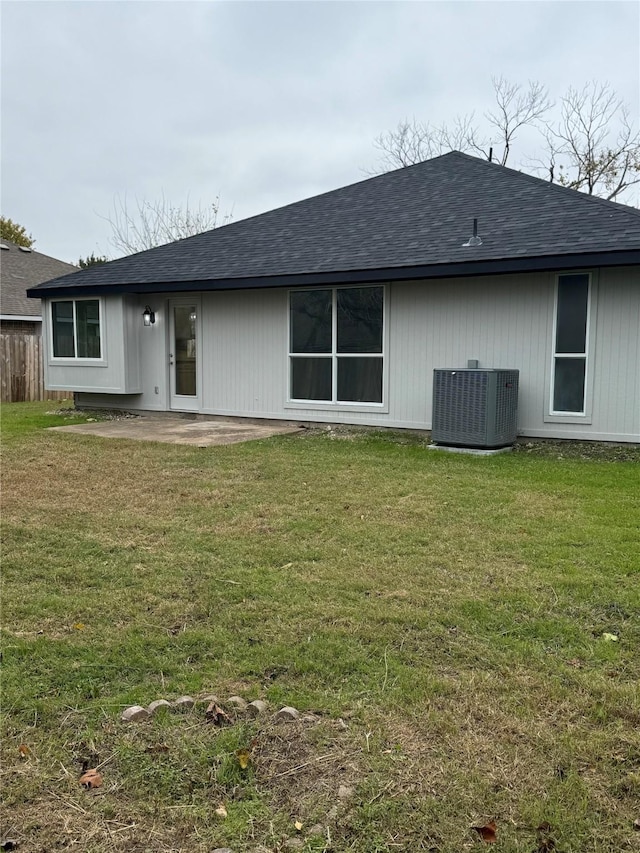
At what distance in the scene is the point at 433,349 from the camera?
9.42 meters

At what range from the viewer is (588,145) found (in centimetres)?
2467

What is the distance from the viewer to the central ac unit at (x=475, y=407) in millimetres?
8000

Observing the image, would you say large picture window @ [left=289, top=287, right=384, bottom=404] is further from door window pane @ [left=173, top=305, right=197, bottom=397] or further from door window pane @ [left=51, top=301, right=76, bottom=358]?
door window pane @ [left=51, top=301, right=76, bottom=358]

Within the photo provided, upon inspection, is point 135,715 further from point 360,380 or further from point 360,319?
point 360,319

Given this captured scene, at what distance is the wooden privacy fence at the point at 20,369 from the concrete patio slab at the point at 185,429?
20.5ft

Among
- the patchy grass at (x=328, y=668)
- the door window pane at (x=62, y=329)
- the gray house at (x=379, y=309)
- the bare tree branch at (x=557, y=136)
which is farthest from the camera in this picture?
the bare tree branch at (x=557, y=136)

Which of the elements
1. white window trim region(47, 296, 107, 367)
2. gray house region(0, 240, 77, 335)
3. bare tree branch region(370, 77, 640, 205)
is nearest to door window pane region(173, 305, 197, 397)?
white window trim region(47, 296, 107, 367)

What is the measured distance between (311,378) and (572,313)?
13.2ft

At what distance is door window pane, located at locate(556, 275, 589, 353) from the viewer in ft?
27.5

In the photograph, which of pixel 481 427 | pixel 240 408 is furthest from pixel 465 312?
pixel 240 408

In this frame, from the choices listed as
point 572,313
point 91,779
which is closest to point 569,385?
point 572,313

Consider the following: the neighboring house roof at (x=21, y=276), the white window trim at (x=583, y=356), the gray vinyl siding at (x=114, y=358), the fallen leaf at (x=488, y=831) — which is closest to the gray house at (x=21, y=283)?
the neighboring house roof at (x=21, y=276)

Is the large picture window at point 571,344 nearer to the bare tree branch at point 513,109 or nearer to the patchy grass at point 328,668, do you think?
the patchy grass at point 328,668

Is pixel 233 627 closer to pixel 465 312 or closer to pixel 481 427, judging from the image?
pixel 481 427
